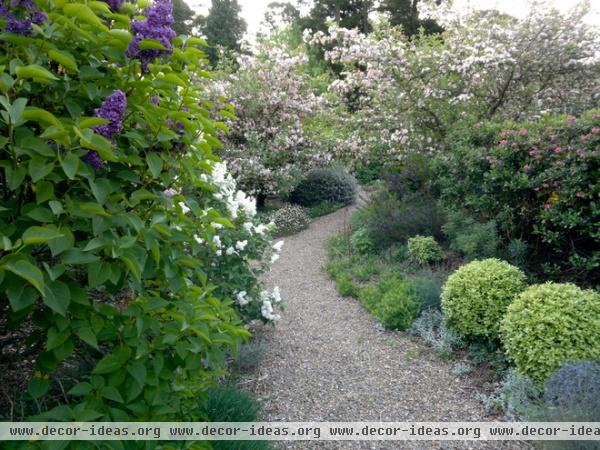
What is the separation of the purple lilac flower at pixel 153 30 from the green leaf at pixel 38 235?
67cm

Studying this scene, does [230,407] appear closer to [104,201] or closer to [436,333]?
[104,201]

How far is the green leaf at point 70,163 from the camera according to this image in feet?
3.79

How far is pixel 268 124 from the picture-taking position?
35.3 feet

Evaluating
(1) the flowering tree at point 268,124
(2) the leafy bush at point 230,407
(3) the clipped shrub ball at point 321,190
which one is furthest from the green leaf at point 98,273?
(3) the clipped shrub ball at point 321,190

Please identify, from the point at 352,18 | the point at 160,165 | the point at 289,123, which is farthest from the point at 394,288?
the point at 352,18

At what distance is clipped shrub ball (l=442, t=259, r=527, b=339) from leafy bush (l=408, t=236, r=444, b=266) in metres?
1.77

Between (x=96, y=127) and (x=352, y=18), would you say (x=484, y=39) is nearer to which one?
(x=96, y=127)

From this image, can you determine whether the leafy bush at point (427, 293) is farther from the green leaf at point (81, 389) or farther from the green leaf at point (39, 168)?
the green leaf at point (39, 168)

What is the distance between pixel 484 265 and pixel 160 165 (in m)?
3.56

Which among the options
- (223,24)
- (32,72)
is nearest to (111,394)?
(32,72)

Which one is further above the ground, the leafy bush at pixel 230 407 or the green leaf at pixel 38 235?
the green leaf at pixel 38 235

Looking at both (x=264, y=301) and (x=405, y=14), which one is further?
(x=405, y=14)

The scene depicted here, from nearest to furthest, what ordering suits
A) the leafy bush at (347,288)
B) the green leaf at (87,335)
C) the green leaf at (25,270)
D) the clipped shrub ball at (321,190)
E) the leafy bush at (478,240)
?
the green leaf at (25,270) < the green leaf at (87,335) < the leafy bush at (478,240) < the leafy bush at (347,288) < the clipped shrub ball at (321,190)

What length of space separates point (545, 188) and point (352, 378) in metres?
2.81
